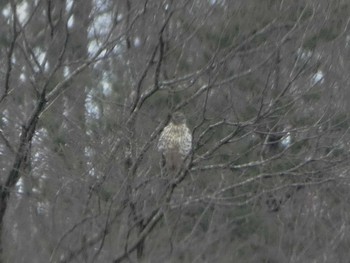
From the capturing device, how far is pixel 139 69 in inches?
374

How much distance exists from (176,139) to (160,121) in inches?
12.9

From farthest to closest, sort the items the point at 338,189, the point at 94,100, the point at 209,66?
the point at 338,189 < the point at 94,100 < the point at 209,66

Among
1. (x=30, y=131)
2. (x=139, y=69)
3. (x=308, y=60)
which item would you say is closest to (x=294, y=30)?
(x=308, y=60)

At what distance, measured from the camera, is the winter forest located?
802cm

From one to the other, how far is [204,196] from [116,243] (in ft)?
2.69

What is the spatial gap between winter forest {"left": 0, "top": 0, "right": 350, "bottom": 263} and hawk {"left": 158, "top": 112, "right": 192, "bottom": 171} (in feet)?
0.46

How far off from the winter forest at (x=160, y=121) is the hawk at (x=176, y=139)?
0.14 m

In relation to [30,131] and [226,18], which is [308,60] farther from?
[30,131]

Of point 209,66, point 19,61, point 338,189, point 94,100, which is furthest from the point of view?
point 338,189

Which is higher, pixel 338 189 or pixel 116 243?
pixel 338 189

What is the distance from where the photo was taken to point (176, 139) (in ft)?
34.8

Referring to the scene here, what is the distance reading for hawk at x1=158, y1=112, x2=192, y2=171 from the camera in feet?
33.3

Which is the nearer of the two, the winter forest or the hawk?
the winter forest

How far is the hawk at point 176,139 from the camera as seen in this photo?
10141mm
